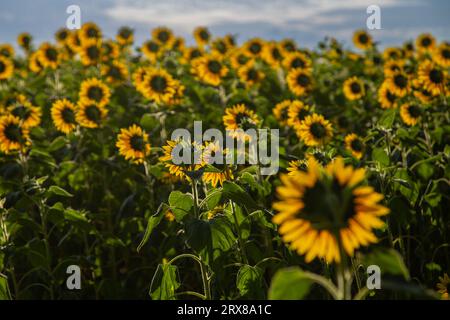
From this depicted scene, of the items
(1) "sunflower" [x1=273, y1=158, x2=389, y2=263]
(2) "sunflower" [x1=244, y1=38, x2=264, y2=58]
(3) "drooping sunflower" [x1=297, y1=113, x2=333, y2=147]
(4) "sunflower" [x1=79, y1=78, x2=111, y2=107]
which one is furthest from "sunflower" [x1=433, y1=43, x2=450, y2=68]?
(1) "sunflower" [x1=273, y1=158, x2=389, y2=263]

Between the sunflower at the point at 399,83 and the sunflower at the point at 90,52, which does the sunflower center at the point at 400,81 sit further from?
the sunflower at the point at 90,52

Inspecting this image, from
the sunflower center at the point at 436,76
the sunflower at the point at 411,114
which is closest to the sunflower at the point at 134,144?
the sunflower at the point at 411,114

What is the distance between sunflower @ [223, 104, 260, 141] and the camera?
3805 mm

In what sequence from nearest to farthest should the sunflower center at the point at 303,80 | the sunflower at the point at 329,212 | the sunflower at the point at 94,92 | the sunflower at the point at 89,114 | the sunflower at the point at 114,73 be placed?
the sunflower at the point at 329,212 < the sunflower at the point at 89,114 < the sunflower at the point at 94,92 < the sunflower center at the point at 303,80 < the sunflower at the point at 114,73

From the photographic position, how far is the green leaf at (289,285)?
1.49 m

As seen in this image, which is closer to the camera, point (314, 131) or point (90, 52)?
point (314, 131)

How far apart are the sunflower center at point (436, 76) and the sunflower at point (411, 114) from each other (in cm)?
57

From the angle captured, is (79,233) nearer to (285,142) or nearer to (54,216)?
(54,216)

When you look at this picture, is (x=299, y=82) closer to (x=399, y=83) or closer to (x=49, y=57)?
(x=399, y=83)

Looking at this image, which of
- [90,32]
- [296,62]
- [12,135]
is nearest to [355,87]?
[296,62]

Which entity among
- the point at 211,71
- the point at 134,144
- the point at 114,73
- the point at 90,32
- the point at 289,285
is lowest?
the point at 289,285

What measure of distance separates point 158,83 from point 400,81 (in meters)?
2.60

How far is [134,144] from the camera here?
4.19 m

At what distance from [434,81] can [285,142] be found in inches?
69.4
